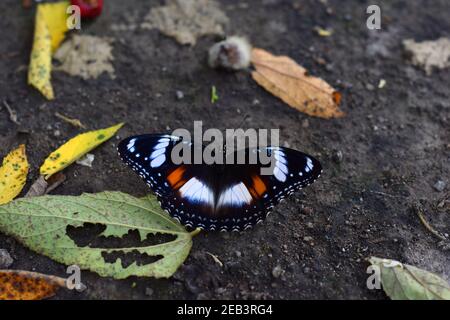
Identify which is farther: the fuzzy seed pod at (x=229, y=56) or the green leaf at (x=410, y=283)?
the fuzzy seed pod at (x=229, y=56)

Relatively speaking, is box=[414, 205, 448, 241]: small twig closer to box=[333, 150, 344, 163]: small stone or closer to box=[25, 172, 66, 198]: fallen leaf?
box=[333, 150, 344, 163]: small stone

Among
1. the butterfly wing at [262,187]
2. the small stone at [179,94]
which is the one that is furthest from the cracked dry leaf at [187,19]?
the butterfly wing at [262,187]

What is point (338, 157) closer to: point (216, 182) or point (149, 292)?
point (216, 182)

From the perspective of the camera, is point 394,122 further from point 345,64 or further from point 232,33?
point 232,33

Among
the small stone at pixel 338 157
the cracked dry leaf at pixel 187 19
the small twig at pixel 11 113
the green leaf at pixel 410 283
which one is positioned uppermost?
the cracked dry leaf at pixel 187 19

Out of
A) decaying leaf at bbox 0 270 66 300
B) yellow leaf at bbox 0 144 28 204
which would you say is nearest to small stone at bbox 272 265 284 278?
decaying leaf at bbox 0 270 66 300

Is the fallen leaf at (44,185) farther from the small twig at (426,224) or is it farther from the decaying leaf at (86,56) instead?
the small twig at (426,224)

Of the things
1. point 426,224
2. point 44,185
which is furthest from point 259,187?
point 44,185
